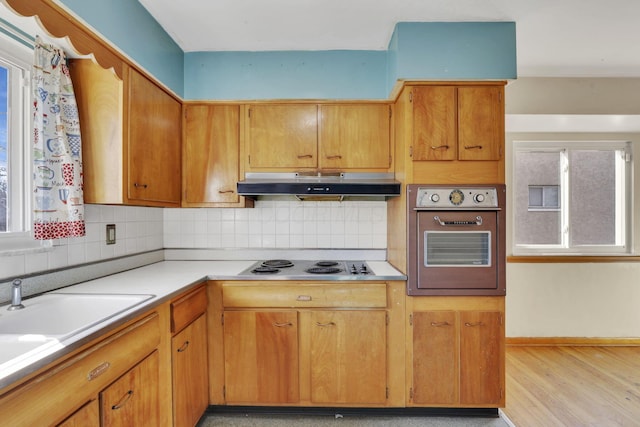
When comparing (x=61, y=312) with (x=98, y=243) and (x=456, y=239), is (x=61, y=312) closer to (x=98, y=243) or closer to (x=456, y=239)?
(x=98, y=243)

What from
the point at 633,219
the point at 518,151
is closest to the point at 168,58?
the point at 518,151

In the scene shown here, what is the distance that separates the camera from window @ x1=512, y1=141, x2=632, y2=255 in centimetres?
335

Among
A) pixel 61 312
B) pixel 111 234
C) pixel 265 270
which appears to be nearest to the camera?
pixel 61 312

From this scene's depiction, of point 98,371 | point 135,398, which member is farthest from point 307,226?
point 98,371

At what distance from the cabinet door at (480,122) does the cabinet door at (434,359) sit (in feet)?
3.19

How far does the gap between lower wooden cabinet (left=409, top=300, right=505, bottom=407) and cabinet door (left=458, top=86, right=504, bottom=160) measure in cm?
95

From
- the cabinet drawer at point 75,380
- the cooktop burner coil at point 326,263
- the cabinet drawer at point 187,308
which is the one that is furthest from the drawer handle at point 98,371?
the cooktop burner coil at point 326,263

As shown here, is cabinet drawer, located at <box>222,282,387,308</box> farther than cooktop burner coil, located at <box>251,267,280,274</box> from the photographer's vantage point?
No

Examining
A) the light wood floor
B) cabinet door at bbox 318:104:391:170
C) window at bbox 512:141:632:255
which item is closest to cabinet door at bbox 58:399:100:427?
cabinet door at bbox 318:104:391:170

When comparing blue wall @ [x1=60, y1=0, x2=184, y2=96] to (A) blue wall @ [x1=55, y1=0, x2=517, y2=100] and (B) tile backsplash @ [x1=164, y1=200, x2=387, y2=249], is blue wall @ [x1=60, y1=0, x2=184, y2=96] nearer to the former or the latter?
(A) blue wall @ [x1=55, y1=0, x2=517, y2=100]

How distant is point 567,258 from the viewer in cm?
322

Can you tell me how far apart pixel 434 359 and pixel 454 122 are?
1422 mm

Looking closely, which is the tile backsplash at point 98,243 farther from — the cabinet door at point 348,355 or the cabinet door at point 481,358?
the cabinet door at point 481,358

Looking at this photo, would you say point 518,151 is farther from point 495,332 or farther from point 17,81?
point 17,81
